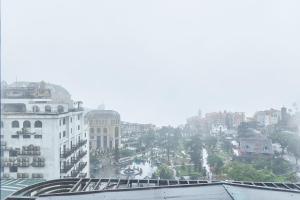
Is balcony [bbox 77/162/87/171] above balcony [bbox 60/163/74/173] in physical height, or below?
below

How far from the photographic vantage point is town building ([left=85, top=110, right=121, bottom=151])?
3.55 m

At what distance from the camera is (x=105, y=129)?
367 centimetres

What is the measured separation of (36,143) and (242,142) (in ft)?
6.40

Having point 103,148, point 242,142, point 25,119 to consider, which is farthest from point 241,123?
point 25,119

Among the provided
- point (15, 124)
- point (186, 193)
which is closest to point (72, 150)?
point (15, 124)

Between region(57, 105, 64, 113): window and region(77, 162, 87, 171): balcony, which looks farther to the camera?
region(77, 162, 87, 171): balcony

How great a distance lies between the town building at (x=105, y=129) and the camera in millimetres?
3547

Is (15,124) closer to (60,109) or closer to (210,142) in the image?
(60,109)

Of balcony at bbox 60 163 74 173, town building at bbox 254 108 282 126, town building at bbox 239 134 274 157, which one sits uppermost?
town building at bbox 254 108 282 126

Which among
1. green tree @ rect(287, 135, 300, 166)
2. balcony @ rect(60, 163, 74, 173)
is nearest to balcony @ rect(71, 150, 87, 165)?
balcony @ rect(60, 163, 74, 173)

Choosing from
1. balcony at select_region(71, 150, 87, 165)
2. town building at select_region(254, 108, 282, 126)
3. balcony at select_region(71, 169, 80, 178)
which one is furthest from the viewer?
balcony at select_region(71, 150, 87, 165)

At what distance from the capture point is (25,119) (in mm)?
3363

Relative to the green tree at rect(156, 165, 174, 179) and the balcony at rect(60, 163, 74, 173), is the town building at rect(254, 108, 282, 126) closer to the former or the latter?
the green tree at rect(156, 165, 174, 179)

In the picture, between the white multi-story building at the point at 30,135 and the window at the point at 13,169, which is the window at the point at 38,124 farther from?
the window at the point at 13,169
